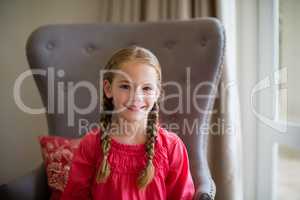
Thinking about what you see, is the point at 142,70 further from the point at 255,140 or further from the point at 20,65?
the point at 20,65

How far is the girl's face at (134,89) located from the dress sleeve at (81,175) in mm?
163

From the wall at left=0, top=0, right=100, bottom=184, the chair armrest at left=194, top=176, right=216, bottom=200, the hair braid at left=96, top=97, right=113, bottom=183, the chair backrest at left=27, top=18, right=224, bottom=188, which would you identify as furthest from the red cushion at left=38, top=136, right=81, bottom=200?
the wall at left=0, top=0, right=100, bottom=184

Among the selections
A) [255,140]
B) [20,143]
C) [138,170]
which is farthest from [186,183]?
[20,143]

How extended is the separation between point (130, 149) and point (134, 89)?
0.18 metres

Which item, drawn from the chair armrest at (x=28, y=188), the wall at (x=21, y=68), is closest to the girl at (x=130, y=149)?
the chair armrest at (x=28, y=188)

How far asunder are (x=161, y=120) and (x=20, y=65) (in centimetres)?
91

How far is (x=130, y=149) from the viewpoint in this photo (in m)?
0.84

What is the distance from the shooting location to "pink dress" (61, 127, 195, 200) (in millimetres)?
819

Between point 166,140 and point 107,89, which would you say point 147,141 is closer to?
point 166,140

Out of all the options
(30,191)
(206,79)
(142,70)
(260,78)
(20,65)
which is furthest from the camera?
(20,65)

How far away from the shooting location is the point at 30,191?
965 mm

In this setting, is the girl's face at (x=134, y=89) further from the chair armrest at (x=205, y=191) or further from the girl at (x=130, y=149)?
the chair armrest at (x=205, y=191)

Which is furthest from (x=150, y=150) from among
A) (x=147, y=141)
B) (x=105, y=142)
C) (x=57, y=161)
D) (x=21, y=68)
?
(x=21, y=68)

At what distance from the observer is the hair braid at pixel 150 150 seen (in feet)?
2.64
